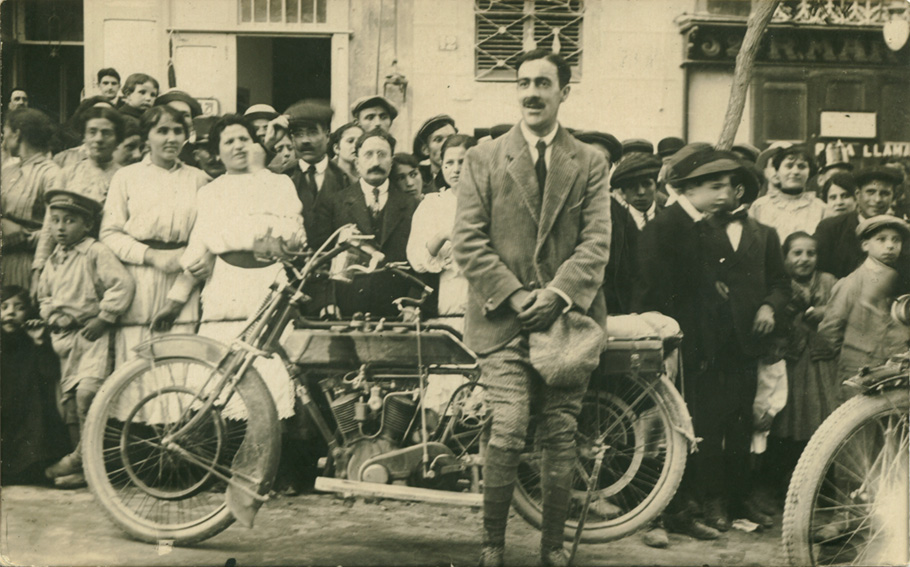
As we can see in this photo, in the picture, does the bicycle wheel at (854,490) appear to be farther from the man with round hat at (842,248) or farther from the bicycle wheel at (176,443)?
the bicycle wheel at (176,443)

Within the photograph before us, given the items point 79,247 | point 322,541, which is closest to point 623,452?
point 322,541

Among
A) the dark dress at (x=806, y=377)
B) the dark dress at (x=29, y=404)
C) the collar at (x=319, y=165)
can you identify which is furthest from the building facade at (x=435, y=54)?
the dark dress at (x=29, y=404)

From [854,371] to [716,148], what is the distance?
59.3 inches

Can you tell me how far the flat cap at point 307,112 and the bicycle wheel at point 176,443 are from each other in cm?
143

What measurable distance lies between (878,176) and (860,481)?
1.81 m

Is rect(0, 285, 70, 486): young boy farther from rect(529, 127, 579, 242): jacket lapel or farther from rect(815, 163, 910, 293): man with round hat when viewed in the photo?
rect(815, 163, 910, 293): man with round hat

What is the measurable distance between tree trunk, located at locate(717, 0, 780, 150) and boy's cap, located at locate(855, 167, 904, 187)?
802 mm

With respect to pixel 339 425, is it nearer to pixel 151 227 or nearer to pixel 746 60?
pixel 151 227

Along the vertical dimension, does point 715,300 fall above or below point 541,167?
below

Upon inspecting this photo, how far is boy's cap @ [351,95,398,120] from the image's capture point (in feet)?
16.1

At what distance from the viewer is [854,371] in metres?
4.98

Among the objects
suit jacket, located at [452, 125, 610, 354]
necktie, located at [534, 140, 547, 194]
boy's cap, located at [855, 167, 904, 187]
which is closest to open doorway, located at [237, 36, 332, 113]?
suit jacket, located at [452, 125, 610, 354]

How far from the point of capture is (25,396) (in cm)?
488

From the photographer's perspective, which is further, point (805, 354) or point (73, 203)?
point (805, 354)
